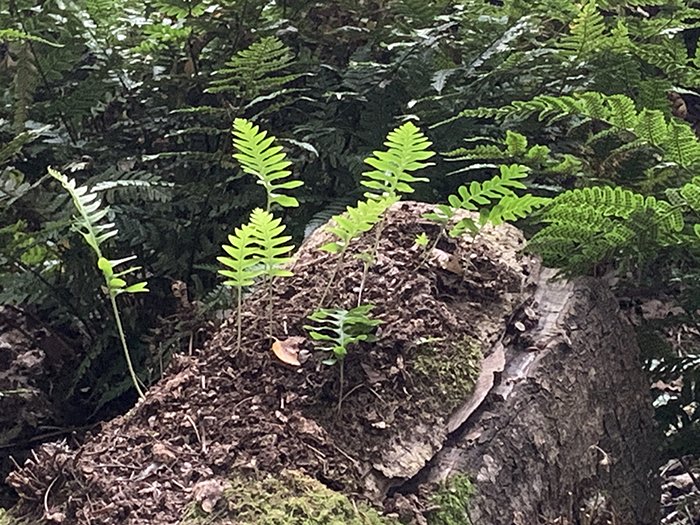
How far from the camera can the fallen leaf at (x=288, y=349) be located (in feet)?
4.41

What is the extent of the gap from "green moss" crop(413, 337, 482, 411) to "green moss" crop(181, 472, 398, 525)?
28 centimetres

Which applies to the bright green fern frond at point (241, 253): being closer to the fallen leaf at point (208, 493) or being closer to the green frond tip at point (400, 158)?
the green frond tip at point (400, 158)

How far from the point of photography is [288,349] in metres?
1.37

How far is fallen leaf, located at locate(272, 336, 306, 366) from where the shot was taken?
52.9 inches

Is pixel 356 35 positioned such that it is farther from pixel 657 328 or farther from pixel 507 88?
pixel 657 328

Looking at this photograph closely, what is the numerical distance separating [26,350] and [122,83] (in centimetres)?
90

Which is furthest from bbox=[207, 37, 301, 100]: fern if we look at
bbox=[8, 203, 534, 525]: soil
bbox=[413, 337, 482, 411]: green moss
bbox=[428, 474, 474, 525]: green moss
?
bbox=[428, 474, 474, 525]: green moss

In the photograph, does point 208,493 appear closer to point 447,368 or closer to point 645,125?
point 447,368

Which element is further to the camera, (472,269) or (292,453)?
(472,269)

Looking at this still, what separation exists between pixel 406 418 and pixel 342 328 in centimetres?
20

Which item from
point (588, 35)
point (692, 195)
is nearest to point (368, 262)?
point (692, 195)

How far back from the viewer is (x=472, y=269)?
1633 millimetres

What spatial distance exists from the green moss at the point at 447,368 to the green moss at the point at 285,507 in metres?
0.28

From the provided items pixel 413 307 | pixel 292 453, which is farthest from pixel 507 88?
pixel 292 453
